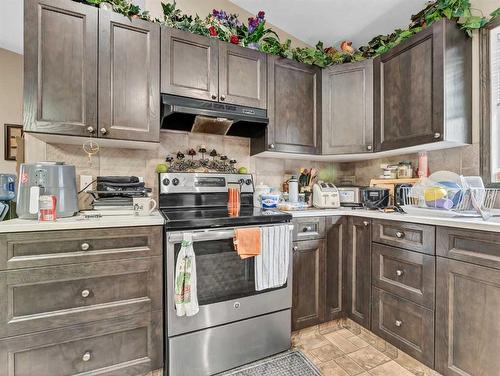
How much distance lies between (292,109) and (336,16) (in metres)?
1.02

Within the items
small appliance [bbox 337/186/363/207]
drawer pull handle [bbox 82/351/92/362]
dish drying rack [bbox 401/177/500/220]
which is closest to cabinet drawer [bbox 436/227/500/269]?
dish drying rack [bbox 401/177/500/220]

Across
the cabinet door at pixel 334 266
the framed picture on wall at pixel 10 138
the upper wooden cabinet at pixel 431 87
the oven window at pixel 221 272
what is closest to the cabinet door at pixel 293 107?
the upper wooden cabinet at pixel 431 87

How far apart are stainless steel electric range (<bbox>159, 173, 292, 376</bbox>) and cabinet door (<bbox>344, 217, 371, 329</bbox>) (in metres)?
0.54

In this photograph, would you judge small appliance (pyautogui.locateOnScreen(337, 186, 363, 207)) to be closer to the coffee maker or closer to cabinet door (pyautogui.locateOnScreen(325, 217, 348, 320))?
cabinet door (pyautogui.locateOnScreen(325, 217, 348, 320))

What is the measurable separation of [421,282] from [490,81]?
4.71 feet

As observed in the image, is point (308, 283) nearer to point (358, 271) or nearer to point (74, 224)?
point (358, 271)

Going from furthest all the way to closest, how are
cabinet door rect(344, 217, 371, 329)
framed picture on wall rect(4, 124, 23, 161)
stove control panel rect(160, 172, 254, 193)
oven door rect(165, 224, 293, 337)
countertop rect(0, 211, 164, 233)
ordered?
1. framed picture on wall rect(4, 124, 23, 161)
2. stove control panel rect(160, 172, 254, 193)
3. cabinet door rect(344, 217, 371, 329)
4. oven door rect(165, 224, 293, 337)
5. countertop rect(0, 211, 164, 233)

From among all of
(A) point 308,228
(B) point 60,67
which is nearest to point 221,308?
(A) point 308,228

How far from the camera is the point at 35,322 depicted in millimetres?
1153

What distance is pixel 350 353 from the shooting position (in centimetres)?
166

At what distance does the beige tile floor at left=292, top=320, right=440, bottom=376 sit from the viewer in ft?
4.87

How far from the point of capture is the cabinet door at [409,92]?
1.65 m

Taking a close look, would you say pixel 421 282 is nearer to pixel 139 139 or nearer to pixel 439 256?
pixel 439 256

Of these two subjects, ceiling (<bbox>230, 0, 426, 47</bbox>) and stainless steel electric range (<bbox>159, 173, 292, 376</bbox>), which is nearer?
stainless steel electric range (<bbox>159, 173, 292, 376</bbox>)
